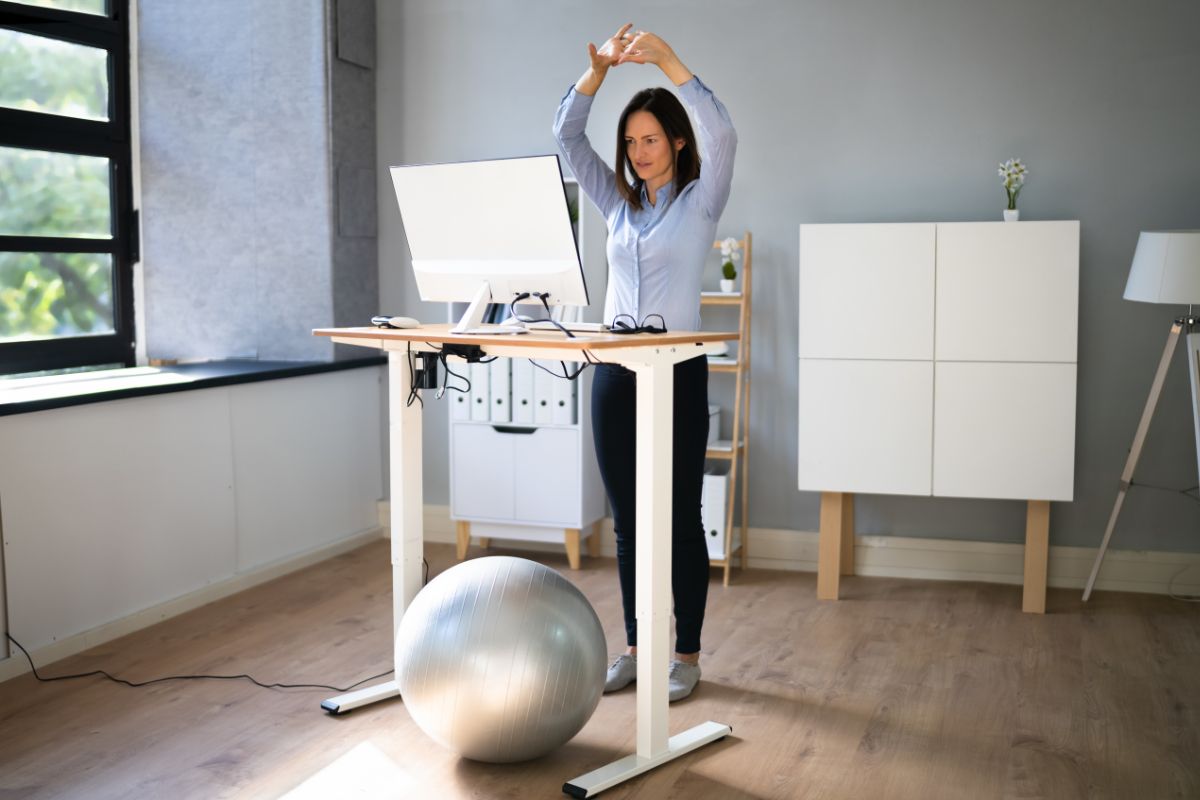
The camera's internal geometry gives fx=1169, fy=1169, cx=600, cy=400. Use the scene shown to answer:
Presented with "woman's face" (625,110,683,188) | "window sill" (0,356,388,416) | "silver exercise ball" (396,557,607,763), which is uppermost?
"woman's face" (625,110,683,188)

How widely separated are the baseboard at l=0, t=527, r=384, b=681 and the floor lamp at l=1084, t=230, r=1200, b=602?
2.80 metres

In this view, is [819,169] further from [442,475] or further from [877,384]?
[442,475]

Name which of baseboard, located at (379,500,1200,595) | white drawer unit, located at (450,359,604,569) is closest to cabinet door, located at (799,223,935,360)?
baseboard, located at (379,500,1200,595)

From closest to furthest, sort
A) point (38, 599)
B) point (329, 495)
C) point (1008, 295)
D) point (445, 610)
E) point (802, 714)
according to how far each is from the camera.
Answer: point (445, 610) → point (802, 714) → point (38, 599) → point (1008, 295) → point (329, 495)

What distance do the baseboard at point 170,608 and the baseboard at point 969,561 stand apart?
1.08 metres

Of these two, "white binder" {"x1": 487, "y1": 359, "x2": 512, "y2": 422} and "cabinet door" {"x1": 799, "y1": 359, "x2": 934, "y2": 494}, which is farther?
"white binder" {"x1": 487, "y1": 359, "x2": 512, "y2": 422}

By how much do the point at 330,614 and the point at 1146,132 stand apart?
125 inches

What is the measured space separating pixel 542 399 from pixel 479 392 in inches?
10.1

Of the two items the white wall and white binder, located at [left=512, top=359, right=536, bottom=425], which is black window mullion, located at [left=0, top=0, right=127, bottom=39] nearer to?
the white wall

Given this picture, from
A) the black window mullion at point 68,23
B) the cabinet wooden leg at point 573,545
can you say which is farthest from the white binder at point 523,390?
the black window mullion at point 68,23

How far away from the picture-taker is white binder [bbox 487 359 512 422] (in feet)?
14.6

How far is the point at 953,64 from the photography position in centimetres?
415

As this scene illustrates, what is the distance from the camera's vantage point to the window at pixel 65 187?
389cm

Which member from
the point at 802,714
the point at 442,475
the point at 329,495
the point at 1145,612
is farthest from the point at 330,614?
the point at 1145,612
